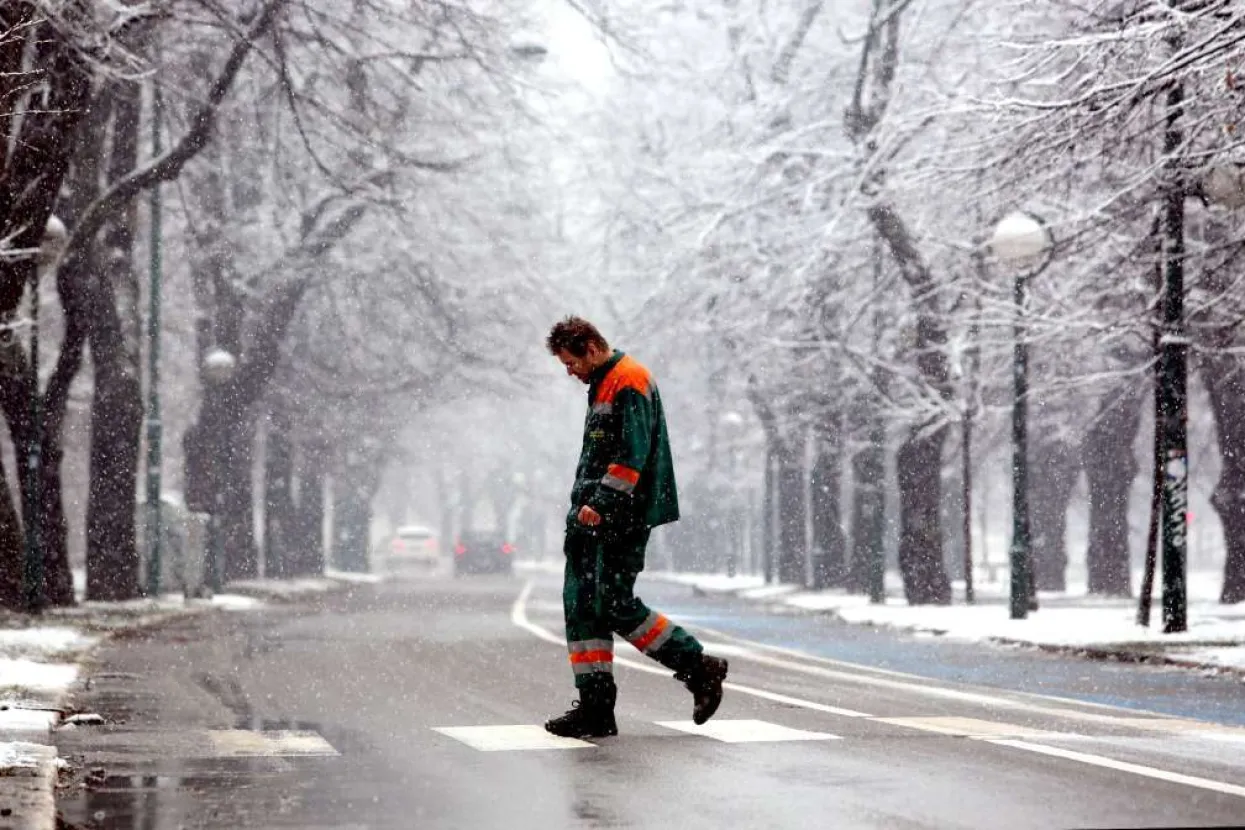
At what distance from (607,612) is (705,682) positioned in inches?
22.9

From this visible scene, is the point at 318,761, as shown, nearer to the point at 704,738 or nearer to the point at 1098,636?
the point at 704,738

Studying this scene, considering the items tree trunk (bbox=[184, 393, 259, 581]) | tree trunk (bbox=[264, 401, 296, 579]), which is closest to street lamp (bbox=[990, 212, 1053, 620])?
tree trunk (bbox=[184, 393, 259, 581])

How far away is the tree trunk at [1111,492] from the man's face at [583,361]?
87.3 ft

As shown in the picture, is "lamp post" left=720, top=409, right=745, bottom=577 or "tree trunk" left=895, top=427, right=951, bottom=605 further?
"lamp post" left=720, top=409, right=745, bottom=577

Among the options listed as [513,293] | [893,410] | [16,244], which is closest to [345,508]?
[513,293]

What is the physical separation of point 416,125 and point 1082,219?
1407cm

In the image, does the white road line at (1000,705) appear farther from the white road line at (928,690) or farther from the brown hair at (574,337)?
the brown hair at (574,337)

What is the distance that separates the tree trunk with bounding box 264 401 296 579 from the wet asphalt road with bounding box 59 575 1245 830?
27974mm

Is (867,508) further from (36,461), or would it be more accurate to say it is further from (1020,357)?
(36,461)

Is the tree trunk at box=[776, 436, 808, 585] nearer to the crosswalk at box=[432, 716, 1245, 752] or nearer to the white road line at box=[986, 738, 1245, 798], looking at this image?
the crosswalk at box=[432, 716, 1245, 752]

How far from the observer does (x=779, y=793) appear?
727cm

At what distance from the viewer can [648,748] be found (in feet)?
28.9

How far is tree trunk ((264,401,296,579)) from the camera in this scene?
44469mm

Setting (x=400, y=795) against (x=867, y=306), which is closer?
(x=400, y=795)
